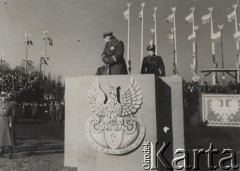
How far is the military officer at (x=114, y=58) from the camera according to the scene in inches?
128

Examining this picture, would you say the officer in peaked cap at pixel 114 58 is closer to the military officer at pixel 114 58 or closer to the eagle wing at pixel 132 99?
the military officer at pixel 114 58

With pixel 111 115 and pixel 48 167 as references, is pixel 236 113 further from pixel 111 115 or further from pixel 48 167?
pixel 48 167

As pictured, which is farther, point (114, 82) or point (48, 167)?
point (48, 167)

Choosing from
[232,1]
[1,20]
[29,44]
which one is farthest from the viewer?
[29,44]

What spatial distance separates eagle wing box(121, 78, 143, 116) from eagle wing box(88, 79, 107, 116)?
20 cm

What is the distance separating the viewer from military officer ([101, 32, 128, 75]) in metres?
3.26

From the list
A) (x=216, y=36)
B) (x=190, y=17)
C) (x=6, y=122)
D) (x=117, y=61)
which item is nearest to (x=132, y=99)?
(x=117, y=61)

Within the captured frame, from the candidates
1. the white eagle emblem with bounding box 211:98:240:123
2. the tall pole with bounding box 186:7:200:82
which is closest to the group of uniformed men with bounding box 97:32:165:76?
the white eagle emblem with bounding box 211:98:240:123

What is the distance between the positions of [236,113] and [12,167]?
252cm

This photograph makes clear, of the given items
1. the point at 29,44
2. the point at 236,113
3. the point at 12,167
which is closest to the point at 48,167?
the point at 12,167

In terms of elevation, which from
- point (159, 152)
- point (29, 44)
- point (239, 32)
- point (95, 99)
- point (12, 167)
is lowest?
point (12, 167)

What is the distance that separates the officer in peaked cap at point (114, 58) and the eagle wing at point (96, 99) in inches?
13.2

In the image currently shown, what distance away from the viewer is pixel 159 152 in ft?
9.48

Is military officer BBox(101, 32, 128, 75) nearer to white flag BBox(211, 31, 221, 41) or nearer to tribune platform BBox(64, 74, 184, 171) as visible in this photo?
tribune platform BBox(64, 74, 184, 171)
